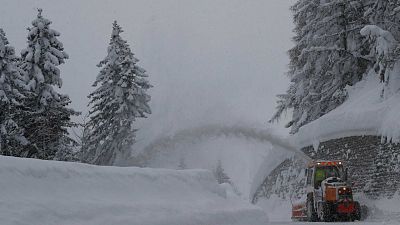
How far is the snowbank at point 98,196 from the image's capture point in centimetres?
662

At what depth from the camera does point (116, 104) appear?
4069cm

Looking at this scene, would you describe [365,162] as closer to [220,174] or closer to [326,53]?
[326,53]

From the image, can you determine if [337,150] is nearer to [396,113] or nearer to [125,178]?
[396,113]

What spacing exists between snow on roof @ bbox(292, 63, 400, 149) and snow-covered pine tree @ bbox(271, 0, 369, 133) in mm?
2306

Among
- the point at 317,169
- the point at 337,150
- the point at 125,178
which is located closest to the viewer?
the point at 125,178

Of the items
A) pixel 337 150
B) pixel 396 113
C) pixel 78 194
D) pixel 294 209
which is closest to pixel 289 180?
pixel 337 150

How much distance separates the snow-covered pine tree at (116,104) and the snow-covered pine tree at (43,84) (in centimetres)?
701

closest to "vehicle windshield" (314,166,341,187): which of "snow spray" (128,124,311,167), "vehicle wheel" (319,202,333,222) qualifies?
"vehicle wheel" (319,202,333,222)

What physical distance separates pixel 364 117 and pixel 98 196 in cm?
1890

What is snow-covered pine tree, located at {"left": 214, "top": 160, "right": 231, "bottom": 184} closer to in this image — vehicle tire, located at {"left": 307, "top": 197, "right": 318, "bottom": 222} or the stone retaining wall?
the stone retaining wall

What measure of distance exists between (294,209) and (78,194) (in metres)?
17.9

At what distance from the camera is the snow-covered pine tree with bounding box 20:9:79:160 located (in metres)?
30.6

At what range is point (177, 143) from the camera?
28188mm

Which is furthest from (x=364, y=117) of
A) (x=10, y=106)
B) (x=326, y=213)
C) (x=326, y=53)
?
(x=10, y=106)
